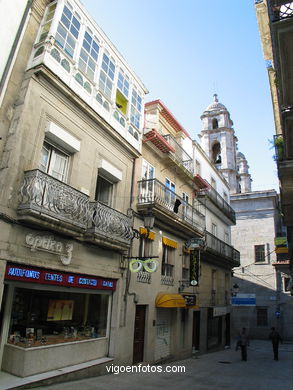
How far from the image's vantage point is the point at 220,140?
3697 centimetres

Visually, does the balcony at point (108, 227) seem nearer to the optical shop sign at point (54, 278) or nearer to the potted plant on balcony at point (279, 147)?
the optical shop sign at point (54, 278)

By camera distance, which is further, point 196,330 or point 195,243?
point 196,330

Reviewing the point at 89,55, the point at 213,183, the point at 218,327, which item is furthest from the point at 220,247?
the point at 89,55

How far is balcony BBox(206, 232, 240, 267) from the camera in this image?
65.3 ft

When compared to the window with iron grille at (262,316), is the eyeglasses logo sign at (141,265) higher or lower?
higher

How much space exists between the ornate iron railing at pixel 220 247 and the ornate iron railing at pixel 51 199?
11781 mm

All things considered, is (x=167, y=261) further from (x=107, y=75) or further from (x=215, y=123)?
(x=215, y=123)

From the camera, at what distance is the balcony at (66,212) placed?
794cm

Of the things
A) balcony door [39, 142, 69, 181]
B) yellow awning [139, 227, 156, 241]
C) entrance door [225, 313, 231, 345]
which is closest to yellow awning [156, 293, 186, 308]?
yellow awning [139, 227, 156, 241]

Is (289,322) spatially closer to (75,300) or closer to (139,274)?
(139,274)

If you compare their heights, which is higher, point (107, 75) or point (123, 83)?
point (123, 83)

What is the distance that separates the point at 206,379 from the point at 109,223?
20.9ft

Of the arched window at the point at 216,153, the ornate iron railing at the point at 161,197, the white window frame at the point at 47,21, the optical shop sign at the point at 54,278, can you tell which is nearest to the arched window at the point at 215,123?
the arched window at the point at 216,153

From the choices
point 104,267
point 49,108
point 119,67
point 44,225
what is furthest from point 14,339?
point 119,67
